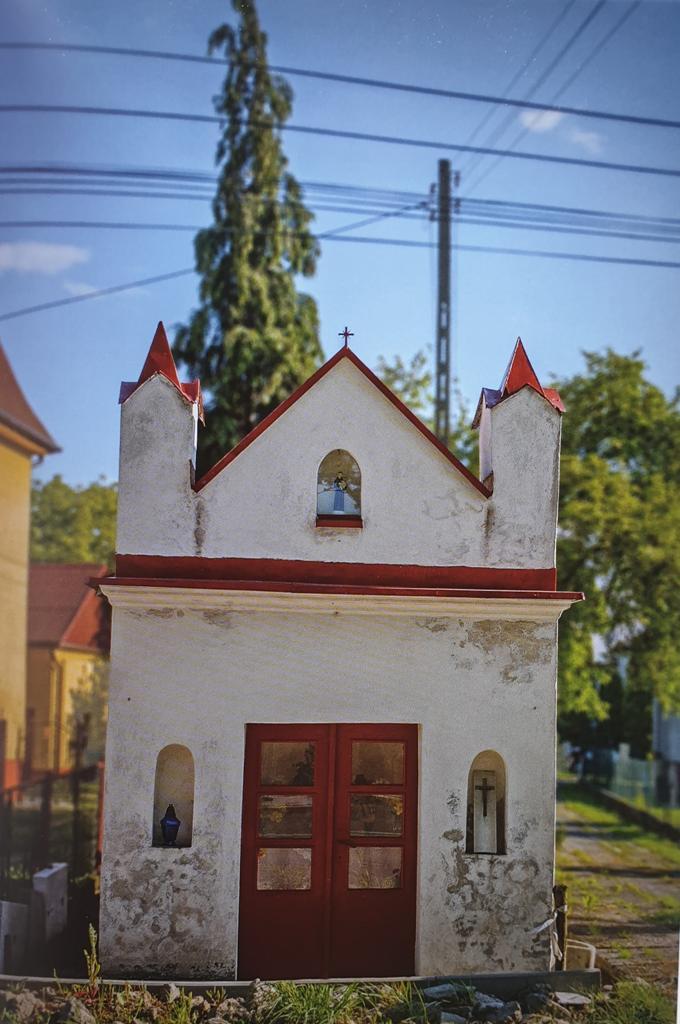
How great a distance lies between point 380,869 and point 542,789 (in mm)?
798

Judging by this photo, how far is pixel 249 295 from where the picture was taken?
9750 mm

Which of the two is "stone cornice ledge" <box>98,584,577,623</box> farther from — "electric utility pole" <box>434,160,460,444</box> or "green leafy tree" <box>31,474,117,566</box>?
"electric utility pole" <box>434,160,460,444</box>

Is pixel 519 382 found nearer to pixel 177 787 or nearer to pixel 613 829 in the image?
pixel 177 787

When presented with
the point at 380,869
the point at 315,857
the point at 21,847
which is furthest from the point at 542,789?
the point at 21,847

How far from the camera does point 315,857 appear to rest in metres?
4.02

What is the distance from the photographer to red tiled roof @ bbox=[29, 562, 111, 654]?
18.6 feet

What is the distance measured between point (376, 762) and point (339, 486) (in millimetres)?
1235

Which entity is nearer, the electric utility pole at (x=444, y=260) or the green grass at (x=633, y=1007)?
the green grass at (x=633, y=1007)

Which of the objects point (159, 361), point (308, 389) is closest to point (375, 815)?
point (308, 389)

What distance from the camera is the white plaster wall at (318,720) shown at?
3832mm

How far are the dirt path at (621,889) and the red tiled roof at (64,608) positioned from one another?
3.43 meters

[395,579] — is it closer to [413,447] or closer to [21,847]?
[413,447]

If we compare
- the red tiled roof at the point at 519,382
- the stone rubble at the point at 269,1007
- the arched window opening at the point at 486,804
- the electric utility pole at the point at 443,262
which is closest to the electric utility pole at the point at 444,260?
the electric utility pole at the point at 443,262

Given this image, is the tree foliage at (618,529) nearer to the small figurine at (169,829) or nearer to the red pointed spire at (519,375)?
the red pointed spire at (519,375)
